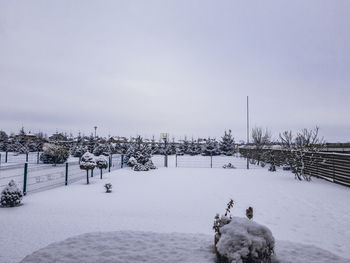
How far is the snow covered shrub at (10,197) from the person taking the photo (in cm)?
709

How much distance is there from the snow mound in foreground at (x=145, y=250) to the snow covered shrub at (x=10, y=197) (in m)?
4.08

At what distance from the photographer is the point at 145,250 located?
4.12 metres

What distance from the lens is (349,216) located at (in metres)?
6.54

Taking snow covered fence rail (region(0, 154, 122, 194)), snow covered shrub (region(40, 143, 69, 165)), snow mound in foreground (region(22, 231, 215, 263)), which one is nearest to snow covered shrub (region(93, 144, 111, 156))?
snow covered shrub (region(40, 143, 69, 165))

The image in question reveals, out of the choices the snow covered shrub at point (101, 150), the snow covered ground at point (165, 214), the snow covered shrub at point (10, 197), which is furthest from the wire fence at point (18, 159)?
the snow covered shrub at point (10, 197)

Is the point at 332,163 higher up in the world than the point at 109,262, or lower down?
higher up

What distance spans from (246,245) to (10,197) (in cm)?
763

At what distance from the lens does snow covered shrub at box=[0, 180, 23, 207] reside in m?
7.09

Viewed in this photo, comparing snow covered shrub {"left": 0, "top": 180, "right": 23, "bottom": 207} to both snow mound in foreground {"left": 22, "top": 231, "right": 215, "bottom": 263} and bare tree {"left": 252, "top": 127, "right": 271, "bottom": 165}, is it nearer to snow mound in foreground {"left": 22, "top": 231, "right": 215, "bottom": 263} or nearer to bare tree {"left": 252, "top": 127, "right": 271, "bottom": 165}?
snow mound in foreground {"left": 22, "top": 231, "right": 215, "bottom": 263}

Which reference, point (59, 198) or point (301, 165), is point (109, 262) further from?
point (301, 165)

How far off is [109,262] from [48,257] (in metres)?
1.14

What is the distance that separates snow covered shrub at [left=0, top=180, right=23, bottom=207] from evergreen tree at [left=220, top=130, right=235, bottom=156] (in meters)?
41.3

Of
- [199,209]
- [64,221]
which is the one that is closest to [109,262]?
[64,221]

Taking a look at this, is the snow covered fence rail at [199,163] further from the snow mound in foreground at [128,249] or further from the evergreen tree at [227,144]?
the snow mound in foreground at [128,249]
